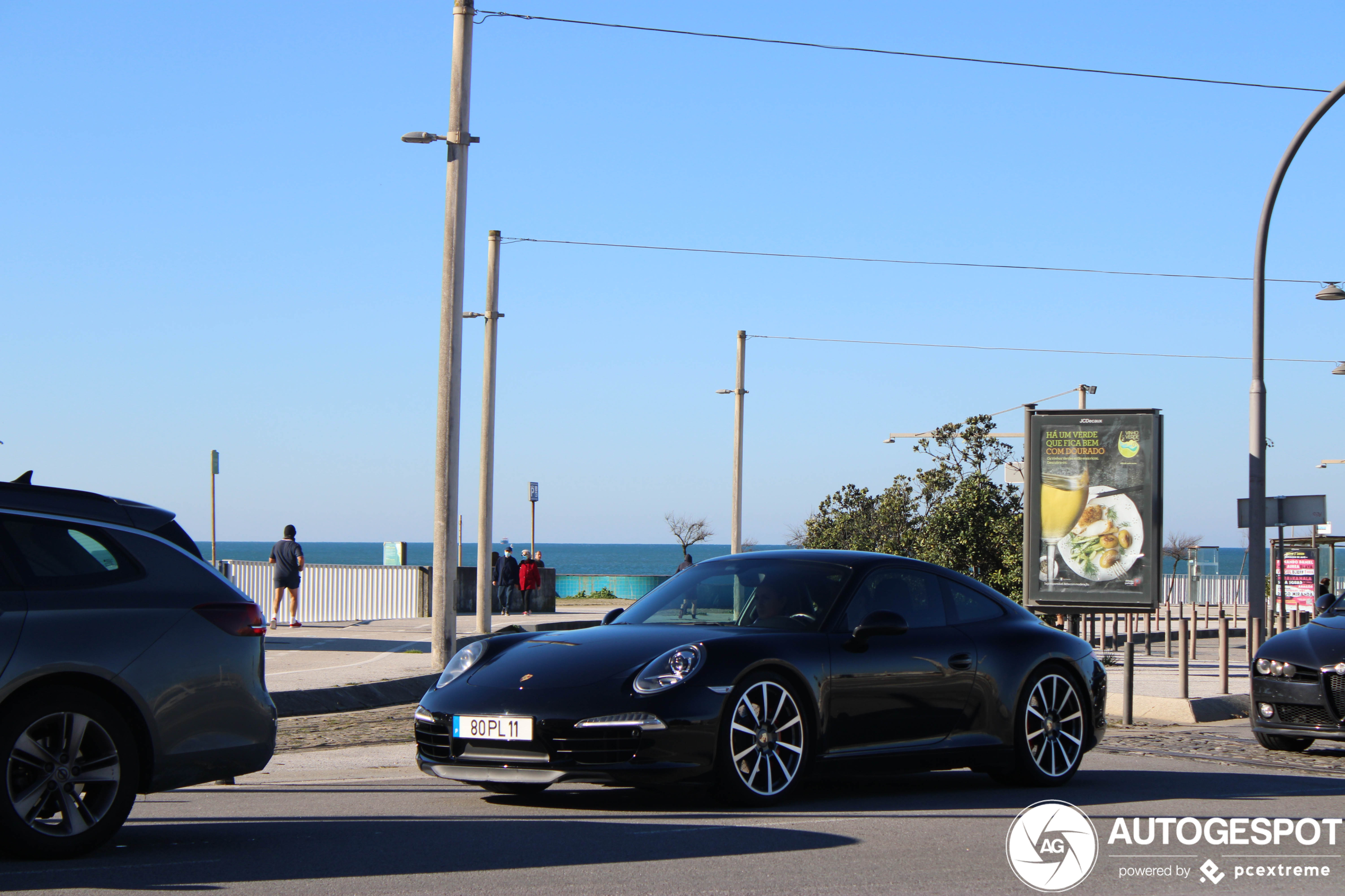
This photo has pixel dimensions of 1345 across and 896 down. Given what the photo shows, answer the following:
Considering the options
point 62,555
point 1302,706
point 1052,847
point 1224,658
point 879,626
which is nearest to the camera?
point 62,555

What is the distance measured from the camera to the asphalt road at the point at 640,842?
561 centimetres

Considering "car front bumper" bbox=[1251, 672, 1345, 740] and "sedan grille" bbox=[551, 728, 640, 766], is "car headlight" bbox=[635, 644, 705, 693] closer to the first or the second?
"sedan grille" bbox=[551, 728, 640, 766]

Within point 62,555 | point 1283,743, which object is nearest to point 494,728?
point 62,555

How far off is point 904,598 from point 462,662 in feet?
8.40

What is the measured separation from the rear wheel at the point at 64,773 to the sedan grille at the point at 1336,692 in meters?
8.41

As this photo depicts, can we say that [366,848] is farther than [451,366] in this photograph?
No

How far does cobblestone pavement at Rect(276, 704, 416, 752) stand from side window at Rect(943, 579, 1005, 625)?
14.7ft

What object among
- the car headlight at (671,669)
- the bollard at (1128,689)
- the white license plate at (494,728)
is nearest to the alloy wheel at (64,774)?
the white license plate at (494,728)

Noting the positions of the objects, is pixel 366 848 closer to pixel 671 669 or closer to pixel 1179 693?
pixel 671 669

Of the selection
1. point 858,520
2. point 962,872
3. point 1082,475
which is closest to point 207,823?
point 962,872

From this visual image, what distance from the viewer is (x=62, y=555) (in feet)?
19.9

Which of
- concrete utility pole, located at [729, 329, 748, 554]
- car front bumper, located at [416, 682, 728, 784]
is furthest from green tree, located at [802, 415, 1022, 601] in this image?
car front bumper, located at [416, 682, 728, 784]

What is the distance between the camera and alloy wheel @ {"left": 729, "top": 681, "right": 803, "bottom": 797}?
290 inches

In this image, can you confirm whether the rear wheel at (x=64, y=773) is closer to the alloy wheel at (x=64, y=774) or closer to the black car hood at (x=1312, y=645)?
the alloy wheel at (x=64, y=774)
